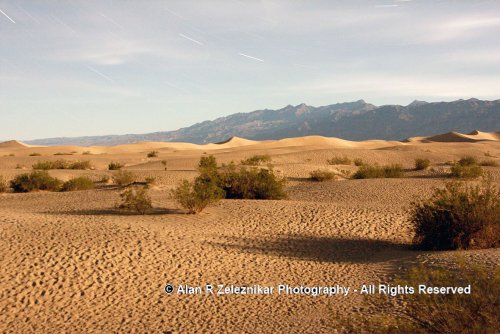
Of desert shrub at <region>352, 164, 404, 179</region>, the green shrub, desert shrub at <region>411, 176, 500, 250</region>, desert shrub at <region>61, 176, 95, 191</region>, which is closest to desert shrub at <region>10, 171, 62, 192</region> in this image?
desert shrub at <region>61, 176, 95, 191</region>

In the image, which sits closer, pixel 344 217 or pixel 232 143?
pixel 344 217

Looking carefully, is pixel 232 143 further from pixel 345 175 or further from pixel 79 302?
pixel 79 302

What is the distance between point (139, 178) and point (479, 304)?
21594 mm

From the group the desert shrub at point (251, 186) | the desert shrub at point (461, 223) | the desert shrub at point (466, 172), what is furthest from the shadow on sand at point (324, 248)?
the desert shrub at point (466, 172)

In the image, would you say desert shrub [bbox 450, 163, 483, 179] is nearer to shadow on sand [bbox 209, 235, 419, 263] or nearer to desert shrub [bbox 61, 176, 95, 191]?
shadow on sand [bbox 209, 235, 419, 263]

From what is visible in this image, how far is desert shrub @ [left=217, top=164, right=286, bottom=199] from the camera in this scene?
59.6ft

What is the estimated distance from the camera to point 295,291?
27.5ft

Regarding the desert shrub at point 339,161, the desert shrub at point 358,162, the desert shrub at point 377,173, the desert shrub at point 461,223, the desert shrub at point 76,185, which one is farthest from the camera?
the desert shrub at point 339,161

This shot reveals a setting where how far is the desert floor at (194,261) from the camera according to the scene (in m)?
7.18

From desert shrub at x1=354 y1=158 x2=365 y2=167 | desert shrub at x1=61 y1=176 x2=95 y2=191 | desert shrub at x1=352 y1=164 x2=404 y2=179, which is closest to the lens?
Answer: desert shrub at x1=61 y1=176 x2=95 y2=191

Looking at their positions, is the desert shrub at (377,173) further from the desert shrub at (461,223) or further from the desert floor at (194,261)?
the desert shrub at (461,223)

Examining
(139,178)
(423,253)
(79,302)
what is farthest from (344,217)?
(139,178)

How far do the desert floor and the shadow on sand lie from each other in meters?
0.03

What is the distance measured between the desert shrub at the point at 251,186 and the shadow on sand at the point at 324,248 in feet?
19.5
